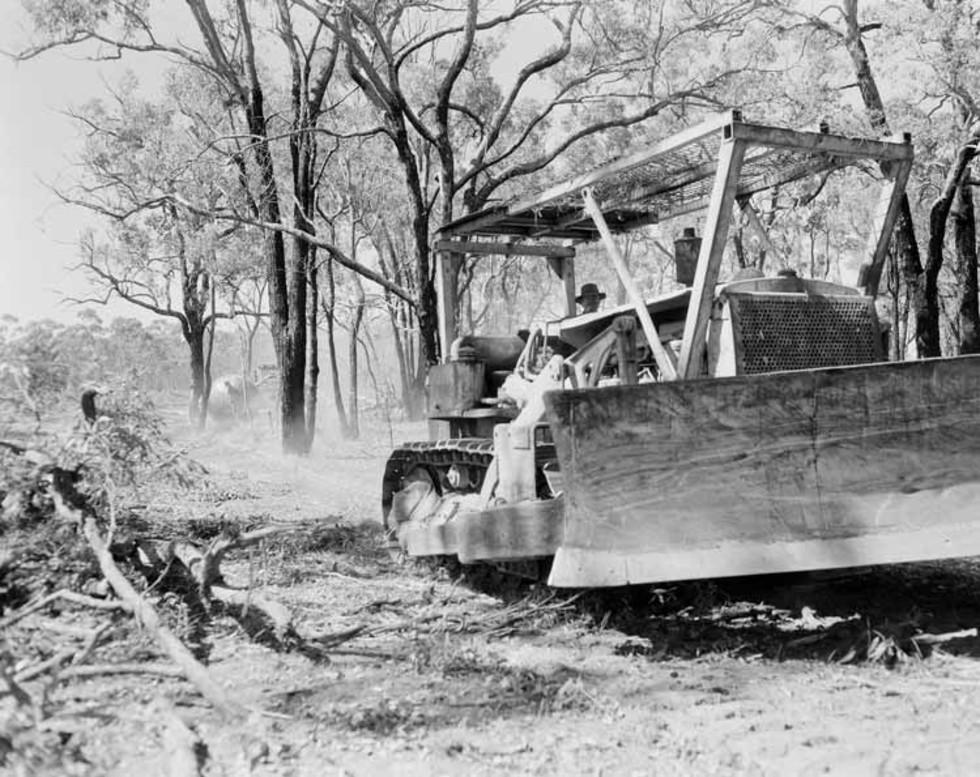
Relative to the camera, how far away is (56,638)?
422 centimetres

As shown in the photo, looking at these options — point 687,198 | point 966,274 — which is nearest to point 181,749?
point 687,198

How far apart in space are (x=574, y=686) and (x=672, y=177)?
13.8ft

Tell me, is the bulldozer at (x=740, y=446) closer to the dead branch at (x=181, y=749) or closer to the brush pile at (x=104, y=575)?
the brush pile at (x=104, y=575)

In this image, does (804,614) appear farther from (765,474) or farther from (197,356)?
(197,356)

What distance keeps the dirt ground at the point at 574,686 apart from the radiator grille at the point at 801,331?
1216 mm

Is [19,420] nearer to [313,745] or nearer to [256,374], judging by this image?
[313,745]

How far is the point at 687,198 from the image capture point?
7.32m

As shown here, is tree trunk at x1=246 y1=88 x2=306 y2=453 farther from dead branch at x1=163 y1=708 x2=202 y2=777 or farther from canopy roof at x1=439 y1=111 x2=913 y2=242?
dead branch at x1=163 y1=708 x2=202 y2=777

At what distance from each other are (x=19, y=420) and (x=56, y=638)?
195 centimetres

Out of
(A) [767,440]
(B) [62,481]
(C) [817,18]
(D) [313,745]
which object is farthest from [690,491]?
(C) [817,18]

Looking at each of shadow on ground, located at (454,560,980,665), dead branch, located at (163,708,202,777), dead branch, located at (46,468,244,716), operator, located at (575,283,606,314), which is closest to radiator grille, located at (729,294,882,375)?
shadow on ground, located at (454,560,980,665)

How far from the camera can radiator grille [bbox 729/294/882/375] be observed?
496cm

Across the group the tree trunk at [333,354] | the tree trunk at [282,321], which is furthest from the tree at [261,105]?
the tree trunk at [333,354]

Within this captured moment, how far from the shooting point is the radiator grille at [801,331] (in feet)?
16.3
